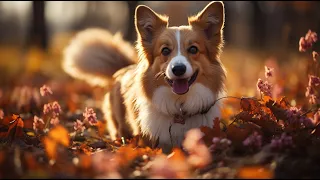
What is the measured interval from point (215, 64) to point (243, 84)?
6.20m

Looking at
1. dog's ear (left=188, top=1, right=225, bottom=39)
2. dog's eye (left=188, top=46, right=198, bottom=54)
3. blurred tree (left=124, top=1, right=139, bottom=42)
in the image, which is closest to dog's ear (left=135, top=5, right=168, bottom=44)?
dog's ear (left=188, top=1, right=225, bottom=39)

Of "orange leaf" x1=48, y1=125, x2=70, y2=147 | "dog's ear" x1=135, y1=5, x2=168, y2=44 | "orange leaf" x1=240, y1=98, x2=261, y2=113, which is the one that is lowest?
"orange leaf" x1=48, y1=125, x2=70, y2=147

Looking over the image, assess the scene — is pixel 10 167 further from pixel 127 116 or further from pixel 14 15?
pixel 14 15

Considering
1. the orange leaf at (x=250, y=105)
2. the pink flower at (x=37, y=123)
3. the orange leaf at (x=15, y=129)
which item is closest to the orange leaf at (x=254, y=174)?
the orange leaf at (x=250, y=105)

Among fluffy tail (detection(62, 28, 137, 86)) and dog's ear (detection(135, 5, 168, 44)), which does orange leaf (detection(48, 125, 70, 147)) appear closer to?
dog's ear (detection(135, 5, 168, 44))

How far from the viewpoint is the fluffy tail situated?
20.6ft

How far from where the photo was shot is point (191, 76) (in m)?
4.35

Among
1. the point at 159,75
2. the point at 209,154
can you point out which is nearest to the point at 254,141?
the point at 209,154

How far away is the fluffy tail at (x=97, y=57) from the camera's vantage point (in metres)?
6.27

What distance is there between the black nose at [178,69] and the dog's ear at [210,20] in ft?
2.50

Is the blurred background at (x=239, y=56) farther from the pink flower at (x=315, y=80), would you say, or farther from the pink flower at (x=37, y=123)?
the pink flower at (x=37, y=123)

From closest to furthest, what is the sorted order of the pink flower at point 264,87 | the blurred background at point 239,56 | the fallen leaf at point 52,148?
1. the fallen leaf at point 52,148
2. the pink flower at point 264,87
3. the blurred background at point 239,56

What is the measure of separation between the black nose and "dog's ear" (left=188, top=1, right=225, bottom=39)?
76cm

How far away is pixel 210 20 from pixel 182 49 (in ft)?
1.66
